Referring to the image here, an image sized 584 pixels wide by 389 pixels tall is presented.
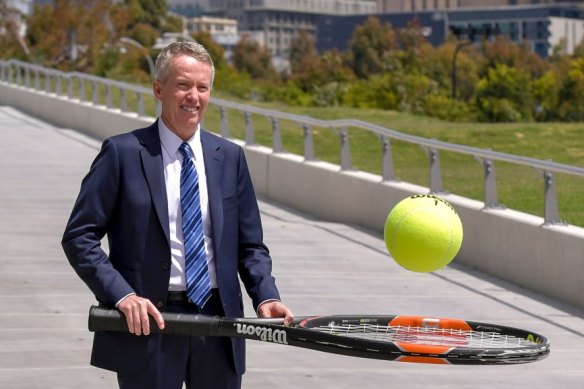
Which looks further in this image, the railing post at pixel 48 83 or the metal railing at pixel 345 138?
the railing post at pixel 48 83

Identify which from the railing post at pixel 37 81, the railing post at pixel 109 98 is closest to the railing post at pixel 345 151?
the railing post at pixel 109 98

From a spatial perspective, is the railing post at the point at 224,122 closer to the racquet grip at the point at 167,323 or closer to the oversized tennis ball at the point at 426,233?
the oversized tennis ball at the point at 426,233

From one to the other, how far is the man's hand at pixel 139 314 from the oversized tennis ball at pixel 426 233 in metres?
1.82

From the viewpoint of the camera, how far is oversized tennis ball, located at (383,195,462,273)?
257 inches

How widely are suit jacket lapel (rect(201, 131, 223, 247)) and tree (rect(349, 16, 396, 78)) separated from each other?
159 meters

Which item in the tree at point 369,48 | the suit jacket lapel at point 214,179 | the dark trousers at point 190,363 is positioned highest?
the suit jacket lapel at point 214,179

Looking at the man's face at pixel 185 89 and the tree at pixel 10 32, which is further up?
the man's face at pixel 185 89

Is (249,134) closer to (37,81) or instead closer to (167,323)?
(167,323)

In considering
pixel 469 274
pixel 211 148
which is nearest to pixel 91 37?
pixel 469 274

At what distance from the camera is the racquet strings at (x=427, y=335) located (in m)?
5.36

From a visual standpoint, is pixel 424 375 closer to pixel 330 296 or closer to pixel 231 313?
pixel 330 296

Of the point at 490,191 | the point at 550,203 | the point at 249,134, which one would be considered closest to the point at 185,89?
the point at 550,203

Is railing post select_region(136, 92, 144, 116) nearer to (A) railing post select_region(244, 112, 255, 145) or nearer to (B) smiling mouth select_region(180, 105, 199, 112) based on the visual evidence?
(A) railing post select_region(244, 112, 255, 145)

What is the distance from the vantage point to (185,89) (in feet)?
17.1
